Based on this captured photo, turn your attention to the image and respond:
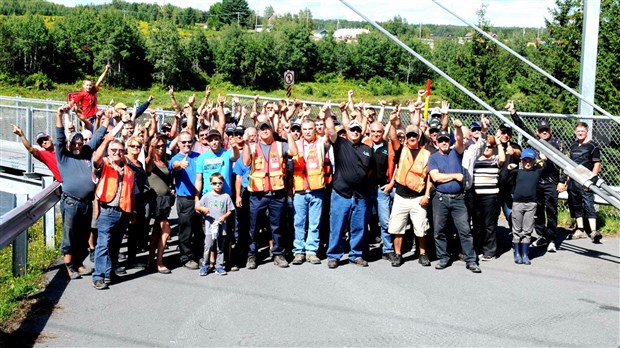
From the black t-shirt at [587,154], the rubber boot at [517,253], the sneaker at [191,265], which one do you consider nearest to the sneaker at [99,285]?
the sneaker at [191,265]

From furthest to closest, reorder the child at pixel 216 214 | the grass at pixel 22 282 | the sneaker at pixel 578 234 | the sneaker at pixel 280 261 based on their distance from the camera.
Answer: the sneaker at pixel 578 234 < the sneaker at pixel 280 261 < the child at pixel 216 214 < the grass at pixel 22 282

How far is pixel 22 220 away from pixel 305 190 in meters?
3.57

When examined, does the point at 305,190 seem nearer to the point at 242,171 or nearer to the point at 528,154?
the point at 242,171

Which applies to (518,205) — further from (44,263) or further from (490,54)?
(490,54)

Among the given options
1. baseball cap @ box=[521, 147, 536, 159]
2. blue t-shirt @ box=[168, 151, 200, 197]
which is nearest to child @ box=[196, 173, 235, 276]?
blue t-shirt @ box=[168, 151, 200, 197]

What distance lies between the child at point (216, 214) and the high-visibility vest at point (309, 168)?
105cm

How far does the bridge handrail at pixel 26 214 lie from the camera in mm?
6793

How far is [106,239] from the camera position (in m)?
7.80

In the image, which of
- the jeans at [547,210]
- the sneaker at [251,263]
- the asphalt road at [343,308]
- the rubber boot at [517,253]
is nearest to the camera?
the asphalt road at [343,308]

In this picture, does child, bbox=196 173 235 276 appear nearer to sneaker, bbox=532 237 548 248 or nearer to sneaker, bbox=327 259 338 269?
sneaker, bbox=327 259 338 269

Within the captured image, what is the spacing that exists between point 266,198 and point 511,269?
11.0 ft

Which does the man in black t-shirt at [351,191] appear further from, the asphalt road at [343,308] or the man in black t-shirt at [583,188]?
the man in black t-shirt at [583,188]

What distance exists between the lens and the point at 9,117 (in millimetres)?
15977

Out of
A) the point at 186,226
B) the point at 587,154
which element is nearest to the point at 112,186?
the point at 186,226
